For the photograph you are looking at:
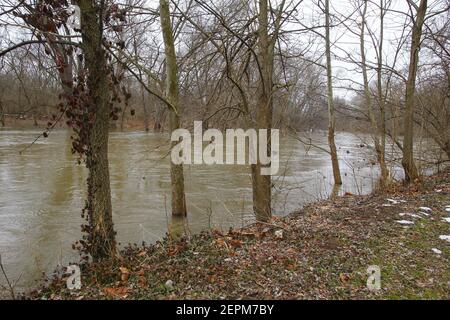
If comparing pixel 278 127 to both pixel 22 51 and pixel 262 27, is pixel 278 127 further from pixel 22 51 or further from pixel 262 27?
pixel 22 51

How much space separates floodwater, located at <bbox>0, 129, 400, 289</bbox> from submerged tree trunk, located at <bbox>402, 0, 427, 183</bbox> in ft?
5.53

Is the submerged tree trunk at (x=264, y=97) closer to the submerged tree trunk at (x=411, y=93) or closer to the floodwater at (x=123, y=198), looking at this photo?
the floodwater at (x=123, y=198)

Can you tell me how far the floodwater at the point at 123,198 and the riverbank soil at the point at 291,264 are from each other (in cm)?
157

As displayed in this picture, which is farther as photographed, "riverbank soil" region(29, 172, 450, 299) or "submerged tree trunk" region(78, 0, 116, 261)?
"submerged tree trunk" region(78, 0, 116, 261)

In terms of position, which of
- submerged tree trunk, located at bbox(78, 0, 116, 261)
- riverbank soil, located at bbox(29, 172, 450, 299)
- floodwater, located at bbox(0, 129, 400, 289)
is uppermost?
submerged tree trunk, located at bbox(78, 0, 116, 261)

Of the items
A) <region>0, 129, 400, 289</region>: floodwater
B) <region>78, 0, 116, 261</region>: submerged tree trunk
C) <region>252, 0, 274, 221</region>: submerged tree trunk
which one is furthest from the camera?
<region>0, 129, 400, 289</region>: floodwater

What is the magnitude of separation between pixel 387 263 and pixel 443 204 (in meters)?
3.21

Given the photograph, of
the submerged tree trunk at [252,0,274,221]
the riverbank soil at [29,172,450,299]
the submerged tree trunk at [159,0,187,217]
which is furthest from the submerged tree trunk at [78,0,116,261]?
the submerged tree trunk at [159,0,187,217]

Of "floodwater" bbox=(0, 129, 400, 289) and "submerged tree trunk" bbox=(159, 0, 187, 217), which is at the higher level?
"submerged tree trunk" bbox=(159, 0, 187, 217)

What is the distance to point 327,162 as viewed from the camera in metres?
18.5

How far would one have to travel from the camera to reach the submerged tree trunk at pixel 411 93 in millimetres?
7660

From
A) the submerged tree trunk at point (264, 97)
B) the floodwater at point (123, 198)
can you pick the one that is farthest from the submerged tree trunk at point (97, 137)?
the submerged tree trunk at point (264, 97)

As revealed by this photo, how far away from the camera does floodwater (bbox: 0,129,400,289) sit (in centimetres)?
648

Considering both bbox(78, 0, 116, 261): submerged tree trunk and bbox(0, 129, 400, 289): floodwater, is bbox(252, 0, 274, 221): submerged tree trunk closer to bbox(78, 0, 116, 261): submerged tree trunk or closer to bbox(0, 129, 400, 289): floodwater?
bbox(0, 129, 400, 289): floodwater
